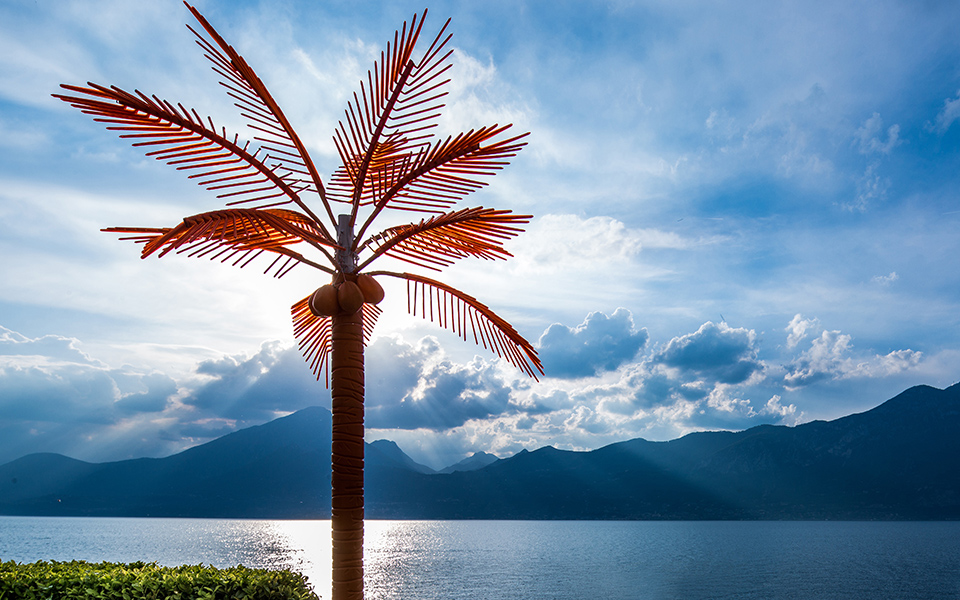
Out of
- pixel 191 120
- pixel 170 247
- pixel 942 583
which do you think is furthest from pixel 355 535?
pixel 942 583

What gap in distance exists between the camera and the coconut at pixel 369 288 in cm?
729

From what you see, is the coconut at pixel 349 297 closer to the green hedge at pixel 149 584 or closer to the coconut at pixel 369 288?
the coconut at pixel 369 288

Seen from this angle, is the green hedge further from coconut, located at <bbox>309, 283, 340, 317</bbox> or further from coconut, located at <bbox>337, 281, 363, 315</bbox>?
coconut, located at <bbox>337, 281, 363, 315</bbox>

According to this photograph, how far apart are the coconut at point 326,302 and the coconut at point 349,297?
0.19 feet

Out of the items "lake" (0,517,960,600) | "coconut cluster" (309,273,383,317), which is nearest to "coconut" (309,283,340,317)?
"coconut cluster" (309,273,383,317)

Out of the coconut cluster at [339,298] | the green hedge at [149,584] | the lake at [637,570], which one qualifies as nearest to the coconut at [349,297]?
the coconut cluster at [339,298]

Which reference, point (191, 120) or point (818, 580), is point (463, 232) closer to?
point (191, 120)

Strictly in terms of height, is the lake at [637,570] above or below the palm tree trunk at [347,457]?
below

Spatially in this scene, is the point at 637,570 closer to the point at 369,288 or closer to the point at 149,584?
the point at 149,584

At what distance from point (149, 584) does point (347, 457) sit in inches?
137

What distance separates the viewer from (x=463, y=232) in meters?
8.05

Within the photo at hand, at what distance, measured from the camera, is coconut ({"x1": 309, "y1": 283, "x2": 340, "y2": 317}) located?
277 inches

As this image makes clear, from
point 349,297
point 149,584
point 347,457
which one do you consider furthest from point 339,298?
point 149,584

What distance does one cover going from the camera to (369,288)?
730 centimetres
